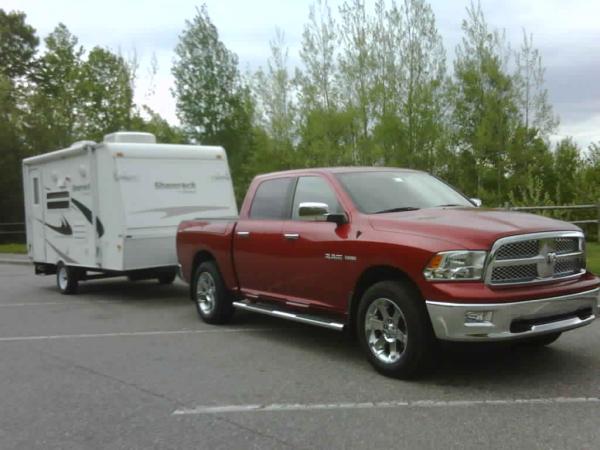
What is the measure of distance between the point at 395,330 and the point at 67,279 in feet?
28.5

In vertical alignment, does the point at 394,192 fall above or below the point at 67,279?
above

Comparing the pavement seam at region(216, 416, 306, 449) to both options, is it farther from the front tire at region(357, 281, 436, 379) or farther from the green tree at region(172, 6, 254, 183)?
the green tree at region(172, 6, 254, 183)

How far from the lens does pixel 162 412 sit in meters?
4.99

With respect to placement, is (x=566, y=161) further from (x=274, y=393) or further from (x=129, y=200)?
(x=274, y=393)

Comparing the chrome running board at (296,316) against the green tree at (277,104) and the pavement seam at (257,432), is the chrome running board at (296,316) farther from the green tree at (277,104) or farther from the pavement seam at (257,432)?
the green tree at (277,104)

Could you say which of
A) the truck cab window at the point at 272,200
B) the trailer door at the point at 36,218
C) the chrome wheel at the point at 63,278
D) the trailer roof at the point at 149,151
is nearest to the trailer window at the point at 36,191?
the trailer door at the point at 36,218

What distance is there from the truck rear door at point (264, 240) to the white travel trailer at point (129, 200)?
11.5 feet

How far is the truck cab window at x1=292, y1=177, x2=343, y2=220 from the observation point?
6.68 m

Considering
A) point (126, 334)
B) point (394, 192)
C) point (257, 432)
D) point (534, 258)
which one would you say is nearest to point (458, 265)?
point (534, 258)

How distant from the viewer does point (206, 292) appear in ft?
28.7

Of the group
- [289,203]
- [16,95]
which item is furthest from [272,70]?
[289,203]

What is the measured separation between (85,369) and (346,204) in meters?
2.95

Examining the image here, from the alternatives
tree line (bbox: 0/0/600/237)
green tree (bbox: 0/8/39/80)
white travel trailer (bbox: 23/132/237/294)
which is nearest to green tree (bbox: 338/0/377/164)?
tree line (bbox: 0/0/600/237)

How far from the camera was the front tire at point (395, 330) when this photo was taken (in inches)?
215
